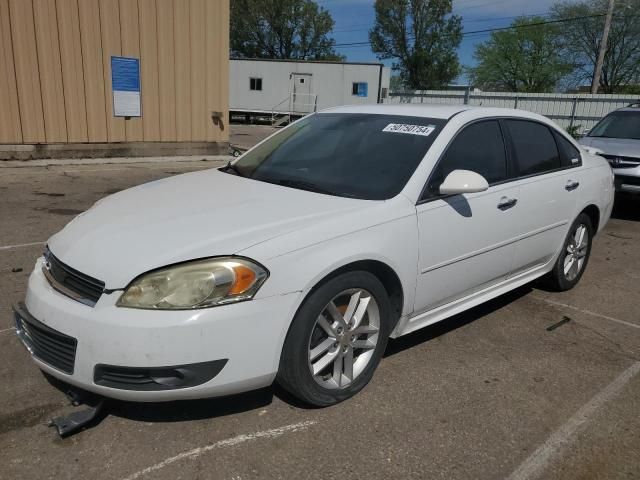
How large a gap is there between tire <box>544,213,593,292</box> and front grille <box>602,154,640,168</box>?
3.90 meters

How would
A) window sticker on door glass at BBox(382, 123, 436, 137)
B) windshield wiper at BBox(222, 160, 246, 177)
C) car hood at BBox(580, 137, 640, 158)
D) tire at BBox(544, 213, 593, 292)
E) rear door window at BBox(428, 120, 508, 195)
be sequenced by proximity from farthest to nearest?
car hood at BBox(580, 137, 640, 158)
tire at BBox(544, 213, 593, 292)
windshield wiper at BBox(222, 160, 246, 177)
window sticker on door glass at BBox(382, 123, 436, 137)
rear door window at BBox(428, 120, 508, 195)

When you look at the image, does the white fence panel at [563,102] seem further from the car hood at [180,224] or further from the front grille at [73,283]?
the front grille at [73,283]

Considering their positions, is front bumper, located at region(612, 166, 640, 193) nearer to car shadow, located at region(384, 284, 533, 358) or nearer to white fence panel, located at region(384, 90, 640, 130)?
car shadow, located at region(384, 284, 533, 358)

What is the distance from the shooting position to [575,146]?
191 inches

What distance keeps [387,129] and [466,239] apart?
A: 2.95 ft

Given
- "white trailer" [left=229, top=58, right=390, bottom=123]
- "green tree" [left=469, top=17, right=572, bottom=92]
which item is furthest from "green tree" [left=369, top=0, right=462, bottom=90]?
"white trailer" [left=229, top=58, right=390, bottom=123]

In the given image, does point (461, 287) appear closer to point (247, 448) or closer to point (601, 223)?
point (247, 448)

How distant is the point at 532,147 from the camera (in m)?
4.24

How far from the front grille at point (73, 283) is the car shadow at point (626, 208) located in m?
8.17

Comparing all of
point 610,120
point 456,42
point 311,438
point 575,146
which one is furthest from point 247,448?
point 456,42

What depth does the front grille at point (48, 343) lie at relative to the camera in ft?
8.04

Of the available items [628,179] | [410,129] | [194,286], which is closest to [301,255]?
[194,286]

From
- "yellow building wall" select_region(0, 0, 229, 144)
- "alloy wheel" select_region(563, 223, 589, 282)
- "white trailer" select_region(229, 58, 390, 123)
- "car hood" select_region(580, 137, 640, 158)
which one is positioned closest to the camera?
"alloy wheel" select_region(563, 223, 589, 282)

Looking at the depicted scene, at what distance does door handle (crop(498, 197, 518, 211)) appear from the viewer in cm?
370
